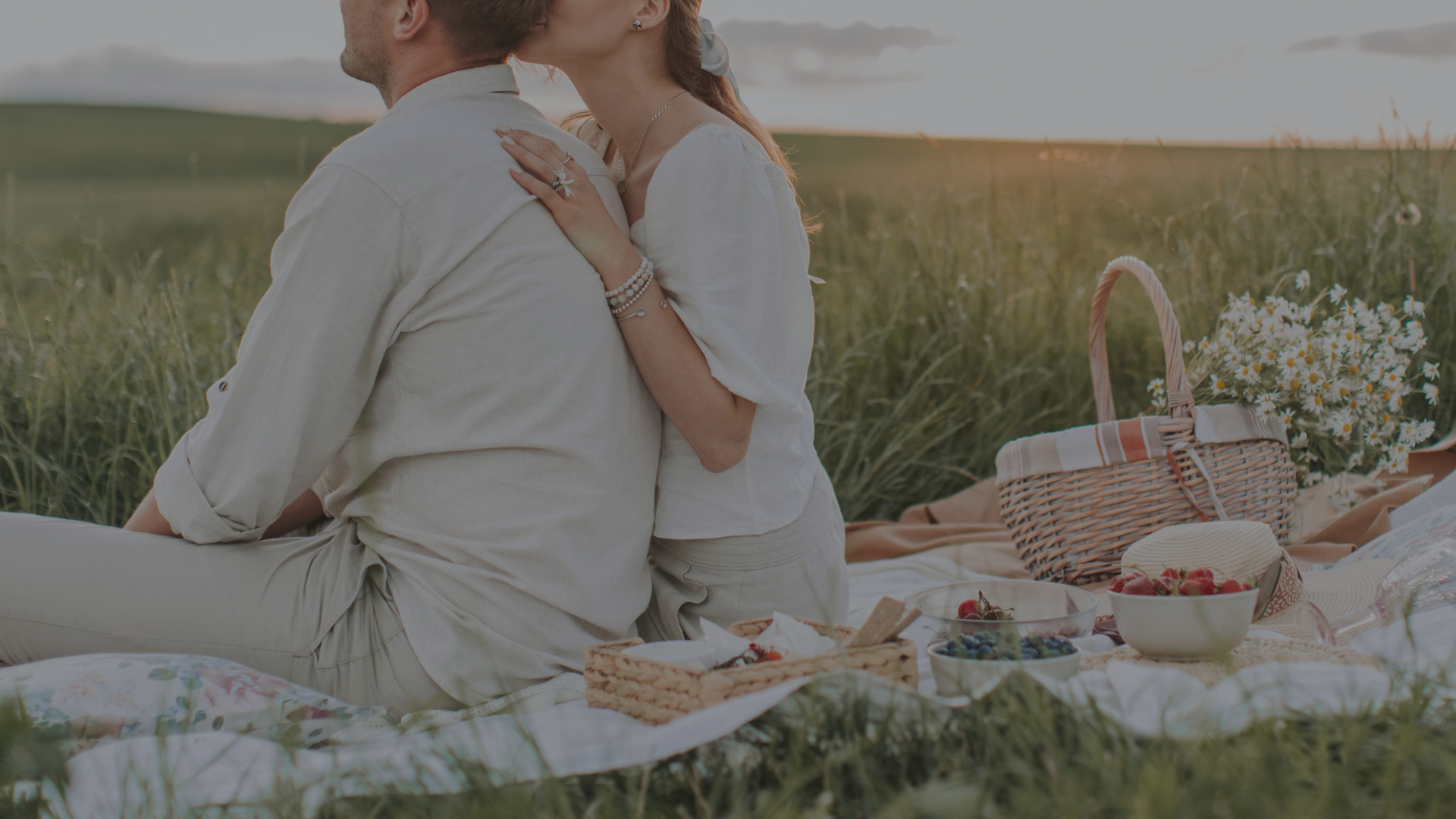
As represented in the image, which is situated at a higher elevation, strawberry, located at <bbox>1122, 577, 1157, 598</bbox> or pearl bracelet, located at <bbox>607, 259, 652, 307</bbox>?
pearl bracelet, located at <bbox>607, 259, 652, 307</bbox>

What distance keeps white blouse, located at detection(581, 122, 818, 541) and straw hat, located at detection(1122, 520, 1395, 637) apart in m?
0.75

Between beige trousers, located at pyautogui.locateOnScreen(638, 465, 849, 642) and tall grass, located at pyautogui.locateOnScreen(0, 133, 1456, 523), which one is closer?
beige trousers, located at pyautogui.locateOnScreen(638, 465, 849, 642)

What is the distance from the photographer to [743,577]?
6.30ft

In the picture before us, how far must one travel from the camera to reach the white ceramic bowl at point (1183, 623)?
1592 millimetres

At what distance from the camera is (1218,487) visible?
8.65 ft

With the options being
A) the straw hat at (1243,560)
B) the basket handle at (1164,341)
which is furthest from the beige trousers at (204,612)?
the basket handle at (1164,341)

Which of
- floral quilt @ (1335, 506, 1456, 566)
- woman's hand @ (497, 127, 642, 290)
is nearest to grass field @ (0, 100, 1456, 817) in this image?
floral quilt @ (1335, 506, 1456, 566)

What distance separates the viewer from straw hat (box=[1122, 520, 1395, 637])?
213 centimetres

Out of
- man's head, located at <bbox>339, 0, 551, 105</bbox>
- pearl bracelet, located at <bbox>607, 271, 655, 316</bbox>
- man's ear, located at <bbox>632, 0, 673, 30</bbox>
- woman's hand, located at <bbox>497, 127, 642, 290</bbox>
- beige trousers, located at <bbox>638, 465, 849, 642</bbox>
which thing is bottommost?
beige trousers, located at <bbox>638, 465, 849, 642</bbox>

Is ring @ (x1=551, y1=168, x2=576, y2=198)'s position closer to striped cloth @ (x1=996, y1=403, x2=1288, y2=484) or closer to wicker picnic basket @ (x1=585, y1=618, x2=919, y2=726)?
wicker picnic basket @ (x1=585, y1=618, x2=919, y2=726)

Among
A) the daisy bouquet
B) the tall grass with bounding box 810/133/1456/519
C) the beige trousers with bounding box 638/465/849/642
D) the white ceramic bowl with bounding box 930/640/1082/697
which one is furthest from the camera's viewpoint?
the tall grass with bounding box 810/133/1456/519

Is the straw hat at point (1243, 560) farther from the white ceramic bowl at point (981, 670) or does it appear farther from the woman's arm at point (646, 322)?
the woman's arm at point (646, 322)

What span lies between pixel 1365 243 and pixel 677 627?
3590mm

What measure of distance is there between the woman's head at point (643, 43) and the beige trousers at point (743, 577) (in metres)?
0.66
